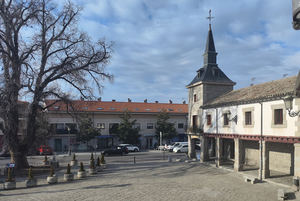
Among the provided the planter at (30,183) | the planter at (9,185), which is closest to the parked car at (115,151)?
the planter at (30,183)

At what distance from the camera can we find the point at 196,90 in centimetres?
3003

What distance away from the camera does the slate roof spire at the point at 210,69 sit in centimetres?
2922

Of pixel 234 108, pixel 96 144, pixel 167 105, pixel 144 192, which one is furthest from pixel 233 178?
pixel 167 105

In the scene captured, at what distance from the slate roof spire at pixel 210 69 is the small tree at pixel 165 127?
1488cm

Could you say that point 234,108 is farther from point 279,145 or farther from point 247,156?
point 247,156

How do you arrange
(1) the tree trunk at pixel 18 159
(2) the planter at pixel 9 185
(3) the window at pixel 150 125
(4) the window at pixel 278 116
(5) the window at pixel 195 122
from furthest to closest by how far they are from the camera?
(3) the window at pixel 150 125 → (5) the window at pixel 195 122 → (1) the tree trunk at pixel 18 159 → (4) the window at pixel 278 116 → (2) the planter at pixel 9 185

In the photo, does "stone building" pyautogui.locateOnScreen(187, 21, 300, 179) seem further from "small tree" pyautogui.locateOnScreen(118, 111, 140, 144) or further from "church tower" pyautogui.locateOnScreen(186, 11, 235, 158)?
"small tree" pyautogui.locateOnScreen(118, 111, 140, 144)

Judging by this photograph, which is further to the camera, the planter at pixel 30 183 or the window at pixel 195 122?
the window at pixel 195 122

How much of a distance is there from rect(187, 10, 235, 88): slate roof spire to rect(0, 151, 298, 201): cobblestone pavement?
1253cm

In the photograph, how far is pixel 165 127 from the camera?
45.0 m

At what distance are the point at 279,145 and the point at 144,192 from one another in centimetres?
1292

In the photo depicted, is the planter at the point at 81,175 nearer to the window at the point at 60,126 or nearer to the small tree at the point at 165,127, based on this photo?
the window at the point at 60,126

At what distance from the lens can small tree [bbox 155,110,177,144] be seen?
1774 inches

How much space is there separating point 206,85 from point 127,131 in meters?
18.1
